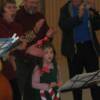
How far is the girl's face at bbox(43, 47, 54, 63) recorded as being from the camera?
4.31 m

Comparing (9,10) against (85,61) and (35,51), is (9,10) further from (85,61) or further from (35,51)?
(85,61)

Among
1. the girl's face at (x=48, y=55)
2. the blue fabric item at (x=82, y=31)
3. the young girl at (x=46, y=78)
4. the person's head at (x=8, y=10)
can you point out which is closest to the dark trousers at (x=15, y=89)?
the young girl at (x=46, y=78)

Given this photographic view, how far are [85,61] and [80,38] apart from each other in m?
0.28

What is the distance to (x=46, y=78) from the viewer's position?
14.2ft

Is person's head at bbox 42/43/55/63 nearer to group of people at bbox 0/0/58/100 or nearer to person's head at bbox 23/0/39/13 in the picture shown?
group of people at bbox 0/0/58/100

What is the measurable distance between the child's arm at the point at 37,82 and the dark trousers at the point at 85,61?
26.2 inches

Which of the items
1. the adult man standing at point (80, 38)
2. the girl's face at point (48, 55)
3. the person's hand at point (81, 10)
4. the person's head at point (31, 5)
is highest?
the person's head at point (31, 5)

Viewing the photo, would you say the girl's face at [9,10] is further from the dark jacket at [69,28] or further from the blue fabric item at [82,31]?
the blue fabric item at [82,31]

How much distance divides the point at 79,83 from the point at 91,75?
14 centimetres

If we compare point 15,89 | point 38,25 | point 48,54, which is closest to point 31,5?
point 38,25

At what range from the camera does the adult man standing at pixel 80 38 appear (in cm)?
482

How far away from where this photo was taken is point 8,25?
14.0 feet

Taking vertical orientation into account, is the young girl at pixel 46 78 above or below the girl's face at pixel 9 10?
below

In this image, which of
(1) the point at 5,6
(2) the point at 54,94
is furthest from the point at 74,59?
(1) the point at 5,6
